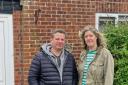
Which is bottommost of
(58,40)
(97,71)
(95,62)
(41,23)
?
(97,71)

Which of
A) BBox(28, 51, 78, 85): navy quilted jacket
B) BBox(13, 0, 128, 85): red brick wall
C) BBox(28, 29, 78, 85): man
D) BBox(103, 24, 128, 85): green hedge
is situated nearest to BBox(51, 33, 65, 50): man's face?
BBox(28, 29, 78, 85): man

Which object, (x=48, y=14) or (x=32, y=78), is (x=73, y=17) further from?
(x=32, y=78)

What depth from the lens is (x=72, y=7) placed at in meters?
8.02

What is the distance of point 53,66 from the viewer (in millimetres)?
5531

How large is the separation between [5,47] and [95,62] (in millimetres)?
2402

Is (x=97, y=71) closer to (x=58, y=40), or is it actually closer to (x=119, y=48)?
(x=58, y=40)

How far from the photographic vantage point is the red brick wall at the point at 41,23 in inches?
298

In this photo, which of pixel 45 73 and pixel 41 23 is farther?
pixel 41 23

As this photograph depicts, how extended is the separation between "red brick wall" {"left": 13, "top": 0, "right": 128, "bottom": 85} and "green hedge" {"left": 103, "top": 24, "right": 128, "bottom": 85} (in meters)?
0.91

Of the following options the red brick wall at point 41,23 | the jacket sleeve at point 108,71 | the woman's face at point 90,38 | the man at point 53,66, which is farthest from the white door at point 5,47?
the jacket sleeve at point 108,71

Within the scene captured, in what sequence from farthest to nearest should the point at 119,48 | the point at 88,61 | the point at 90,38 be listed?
the point at 119,48 < the point at 88,61 < the point at 90,38

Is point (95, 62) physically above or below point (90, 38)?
below

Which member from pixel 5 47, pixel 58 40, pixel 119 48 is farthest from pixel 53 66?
pixel 5 47

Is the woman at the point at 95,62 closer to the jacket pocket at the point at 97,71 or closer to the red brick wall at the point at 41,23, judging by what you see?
the jacket pocket at the point at 97,71
